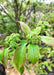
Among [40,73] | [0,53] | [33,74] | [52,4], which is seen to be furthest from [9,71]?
[52,4]

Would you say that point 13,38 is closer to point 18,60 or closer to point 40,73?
point 18,60

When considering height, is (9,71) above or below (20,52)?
below

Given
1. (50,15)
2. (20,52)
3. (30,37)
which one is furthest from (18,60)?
(50,15)

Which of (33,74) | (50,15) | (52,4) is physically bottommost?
(33,74)

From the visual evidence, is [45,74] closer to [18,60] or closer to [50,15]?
[50,15]

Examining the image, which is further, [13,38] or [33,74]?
[33,74]

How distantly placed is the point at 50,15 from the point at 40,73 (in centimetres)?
75

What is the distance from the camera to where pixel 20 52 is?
20.0 inches

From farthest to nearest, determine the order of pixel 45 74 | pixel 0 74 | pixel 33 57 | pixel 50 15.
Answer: pixel 45 74
pixel 50 15
pixel 0 74
pixel 33 57

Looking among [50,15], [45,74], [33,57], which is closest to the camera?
[33,57]

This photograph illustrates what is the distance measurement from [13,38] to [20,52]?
10cm

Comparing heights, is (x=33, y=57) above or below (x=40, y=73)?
above

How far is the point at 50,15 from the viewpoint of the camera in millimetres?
1101

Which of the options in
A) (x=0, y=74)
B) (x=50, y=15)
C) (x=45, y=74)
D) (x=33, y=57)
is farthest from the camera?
(x=45, y=74)
